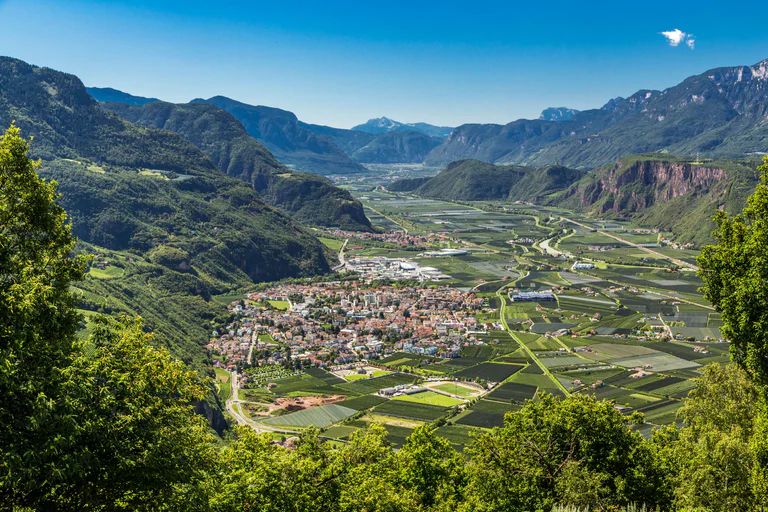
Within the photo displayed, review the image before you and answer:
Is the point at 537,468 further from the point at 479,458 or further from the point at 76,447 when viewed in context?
the point at 76,447

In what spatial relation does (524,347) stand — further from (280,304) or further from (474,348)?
(280,304)

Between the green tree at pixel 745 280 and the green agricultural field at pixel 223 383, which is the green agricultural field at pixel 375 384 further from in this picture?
the green tree at pixel 745 280

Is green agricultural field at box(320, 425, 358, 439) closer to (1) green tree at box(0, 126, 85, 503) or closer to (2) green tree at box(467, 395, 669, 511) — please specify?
(2) green tree at box(467, 395, 669, 511)

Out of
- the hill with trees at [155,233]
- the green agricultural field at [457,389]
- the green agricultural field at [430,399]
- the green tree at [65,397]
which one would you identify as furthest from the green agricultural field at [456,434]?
the hill with trees at [155,233]

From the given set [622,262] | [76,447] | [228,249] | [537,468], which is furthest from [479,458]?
[622,262]

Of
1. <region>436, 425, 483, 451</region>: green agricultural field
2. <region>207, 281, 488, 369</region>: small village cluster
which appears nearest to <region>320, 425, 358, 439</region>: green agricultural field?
<region>436, 425, 483, 451</region>: green agricultural field

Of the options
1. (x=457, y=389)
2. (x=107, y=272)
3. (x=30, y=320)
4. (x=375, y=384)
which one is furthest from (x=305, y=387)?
(x=107, y=272)
